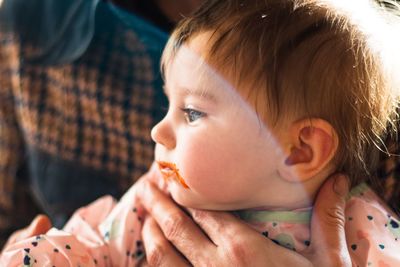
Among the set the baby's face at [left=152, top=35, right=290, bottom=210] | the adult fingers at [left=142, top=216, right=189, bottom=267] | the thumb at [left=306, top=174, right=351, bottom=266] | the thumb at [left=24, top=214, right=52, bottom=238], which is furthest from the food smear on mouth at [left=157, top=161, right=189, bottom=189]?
the thumb at [left=24, top=214, right=52, bottom=238]

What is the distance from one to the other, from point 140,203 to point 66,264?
19 cm

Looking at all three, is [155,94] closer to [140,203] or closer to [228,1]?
[140,203]

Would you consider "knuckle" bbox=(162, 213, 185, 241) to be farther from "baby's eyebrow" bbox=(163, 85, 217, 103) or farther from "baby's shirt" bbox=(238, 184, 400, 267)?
"baby's eyebrow" bbox=(163, 85, 217, 103)

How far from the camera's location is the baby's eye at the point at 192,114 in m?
0.92

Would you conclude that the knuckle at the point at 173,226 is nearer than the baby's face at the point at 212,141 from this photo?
No

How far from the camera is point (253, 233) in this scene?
0.93 metres

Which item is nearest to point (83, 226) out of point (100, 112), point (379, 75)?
point (100, 112)

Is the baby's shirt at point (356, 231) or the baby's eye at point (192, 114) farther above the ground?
the baby's eye at point (192, 114)

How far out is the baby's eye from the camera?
3.00ft

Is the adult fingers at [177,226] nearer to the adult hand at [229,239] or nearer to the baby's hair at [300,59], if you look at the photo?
the adult hand at [229,239]

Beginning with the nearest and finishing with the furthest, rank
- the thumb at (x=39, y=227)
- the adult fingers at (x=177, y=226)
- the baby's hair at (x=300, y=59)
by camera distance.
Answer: the baby's hair at (x=300, y=59)
the adult fingers at (x=177, y=226)
the thumb at (x=39, y=227)

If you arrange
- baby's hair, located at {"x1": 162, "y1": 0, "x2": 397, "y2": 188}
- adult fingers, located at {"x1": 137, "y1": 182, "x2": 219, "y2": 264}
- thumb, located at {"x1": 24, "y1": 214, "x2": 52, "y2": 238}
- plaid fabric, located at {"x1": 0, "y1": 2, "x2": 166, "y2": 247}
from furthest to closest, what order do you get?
plaid fabric, located at {"x1": 0, "y1": 2, "x2": 166, "y2": 247} < thumb, located at {"x1": 24, "y1": 214, "x2": 52, "y2": 238} < adult fingers, located at {"x1": 137, "y1": 182, "x2": 219, "y2": 264} < baby's hair, located at {"x1": 162, "y1": 0, "x2": 397, "y2": 188}

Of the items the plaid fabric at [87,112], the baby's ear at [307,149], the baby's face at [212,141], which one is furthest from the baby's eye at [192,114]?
the plaid fabric at [87,112]

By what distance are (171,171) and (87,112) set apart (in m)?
0.45
